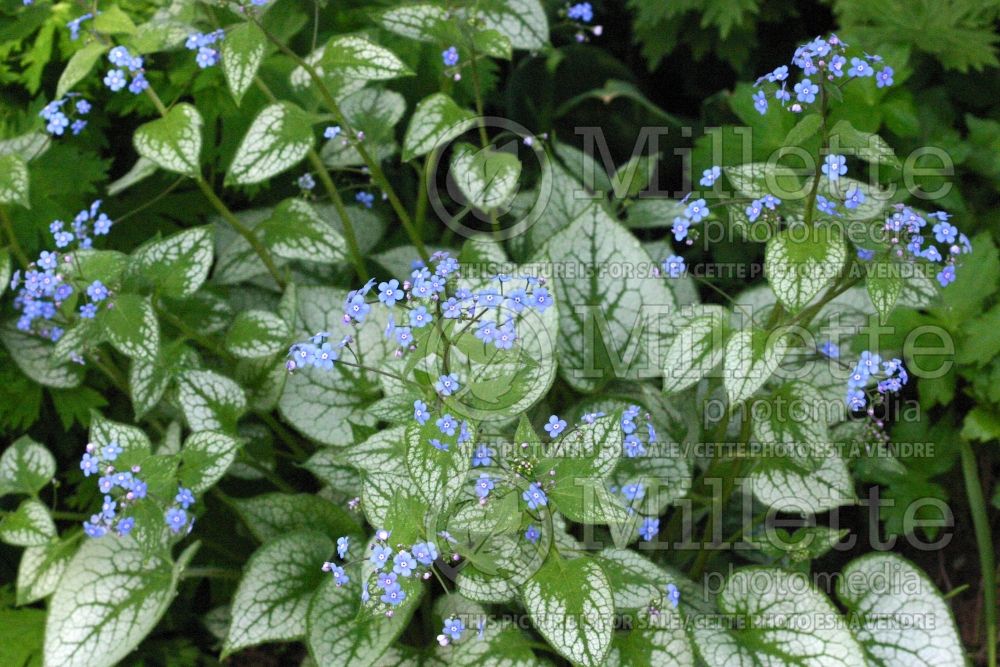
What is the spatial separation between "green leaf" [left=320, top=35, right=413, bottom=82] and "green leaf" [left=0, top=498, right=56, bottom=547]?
3.62 feet

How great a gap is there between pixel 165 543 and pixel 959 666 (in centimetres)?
161

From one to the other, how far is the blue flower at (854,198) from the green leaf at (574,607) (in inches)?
29.4

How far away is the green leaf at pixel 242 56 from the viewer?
6.14 feet

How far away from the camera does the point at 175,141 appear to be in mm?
2025

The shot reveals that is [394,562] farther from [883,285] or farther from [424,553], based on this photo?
[883,285]

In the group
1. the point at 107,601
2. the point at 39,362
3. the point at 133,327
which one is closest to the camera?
the point at 133,327

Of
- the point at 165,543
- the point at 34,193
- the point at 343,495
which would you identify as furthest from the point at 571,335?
the point at 34,193

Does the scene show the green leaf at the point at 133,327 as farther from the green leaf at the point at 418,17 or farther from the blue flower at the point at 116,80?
the green leaf at the point at 418,17

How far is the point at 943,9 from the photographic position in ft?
8.35

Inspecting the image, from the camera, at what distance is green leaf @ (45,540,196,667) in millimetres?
1978

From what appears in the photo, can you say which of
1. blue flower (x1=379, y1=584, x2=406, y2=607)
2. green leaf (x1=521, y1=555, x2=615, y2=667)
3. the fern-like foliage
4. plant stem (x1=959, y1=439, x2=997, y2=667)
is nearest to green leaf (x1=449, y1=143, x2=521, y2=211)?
green leaf (x1=521, y1=555, x2=615, y2=667)

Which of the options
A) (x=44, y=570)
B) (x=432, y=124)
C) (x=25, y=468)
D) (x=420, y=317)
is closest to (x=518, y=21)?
(x=432, y=124)

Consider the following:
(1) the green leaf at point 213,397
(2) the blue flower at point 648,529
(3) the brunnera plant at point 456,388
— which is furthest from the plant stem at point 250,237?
(2) the blue flower at point 648,529

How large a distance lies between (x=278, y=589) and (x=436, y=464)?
0.60 m
